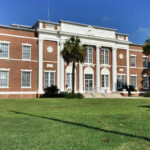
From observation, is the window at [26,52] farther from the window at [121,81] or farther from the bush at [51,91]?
the window at [121,81]

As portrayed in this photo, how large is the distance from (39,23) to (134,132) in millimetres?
27767

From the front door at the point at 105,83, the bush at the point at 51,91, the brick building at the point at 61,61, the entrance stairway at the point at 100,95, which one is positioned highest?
the brick building at the point at 61,61

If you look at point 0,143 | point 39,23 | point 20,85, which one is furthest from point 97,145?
point 39,23

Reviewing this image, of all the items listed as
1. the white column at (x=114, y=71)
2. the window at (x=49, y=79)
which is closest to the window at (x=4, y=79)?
the window at (x=49, y=79)

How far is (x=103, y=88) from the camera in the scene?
119 feet

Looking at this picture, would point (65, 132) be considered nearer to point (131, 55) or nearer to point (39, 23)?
point (39, 23)

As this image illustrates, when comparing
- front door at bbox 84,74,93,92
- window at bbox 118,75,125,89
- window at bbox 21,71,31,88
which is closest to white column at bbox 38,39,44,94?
window at bbox 21,71,31,88

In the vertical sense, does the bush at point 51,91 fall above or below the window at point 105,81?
below

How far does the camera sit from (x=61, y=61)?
32594 millimetres

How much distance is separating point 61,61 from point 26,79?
20.0 ft

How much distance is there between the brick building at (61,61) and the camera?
96.1 feet

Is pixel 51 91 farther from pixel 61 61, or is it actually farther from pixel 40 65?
pixel 61 61

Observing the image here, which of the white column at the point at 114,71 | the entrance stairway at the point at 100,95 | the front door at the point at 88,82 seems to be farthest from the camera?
the white column at the point at 114,71

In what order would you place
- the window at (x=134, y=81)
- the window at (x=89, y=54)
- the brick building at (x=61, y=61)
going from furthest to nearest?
1. the window at (x=134, y=81)
2. the window at (x=89, y=54)
3. the brick building at (x=61, y=61)
